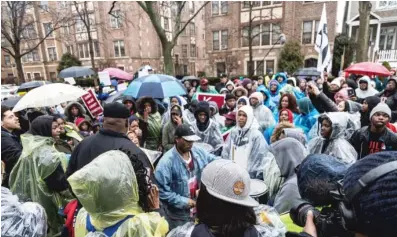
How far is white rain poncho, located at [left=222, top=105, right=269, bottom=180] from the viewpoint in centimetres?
363

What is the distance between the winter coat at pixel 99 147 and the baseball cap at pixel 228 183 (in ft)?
3.43

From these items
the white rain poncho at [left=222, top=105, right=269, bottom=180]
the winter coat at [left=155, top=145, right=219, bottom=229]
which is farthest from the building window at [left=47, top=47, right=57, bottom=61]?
the winter coat at [left=155, top=145, right=219, bottom=229]

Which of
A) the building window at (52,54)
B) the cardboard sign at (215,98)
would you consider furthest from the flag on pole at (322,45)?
the building window at (52,54)

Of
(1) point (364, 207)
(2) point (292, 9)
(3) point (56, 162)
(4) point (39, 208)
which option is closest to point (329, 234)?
(1) point (364, 207)

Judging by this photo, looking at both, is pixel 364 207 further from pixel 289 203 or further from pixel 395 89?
pixel 395 89

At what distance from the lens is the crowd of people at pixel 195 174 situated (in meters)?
1.11

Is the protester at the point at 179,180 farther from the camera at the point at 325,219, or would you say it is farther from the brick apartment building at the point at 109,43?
the brick apartment building at the point at 109,43

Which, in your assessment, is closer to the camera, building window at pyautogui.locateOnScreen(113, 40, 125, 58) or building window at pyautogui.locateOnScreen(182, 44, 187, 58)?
building window at pyautogui.locateOnScreen(113, 40, 125, 58)

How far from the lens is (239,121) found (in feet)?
13.1

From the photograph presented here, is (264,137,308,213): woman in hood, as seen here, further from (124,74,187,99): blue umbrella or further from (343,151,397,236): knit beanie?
(124,74,187,99): blue umbrella

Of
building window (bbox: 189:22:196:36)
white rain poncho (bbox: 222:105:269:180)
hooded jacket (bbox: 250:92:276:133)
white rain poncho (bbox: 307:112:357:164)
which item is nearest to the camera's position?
white rain poncho (bbox: 307:112:357:164)

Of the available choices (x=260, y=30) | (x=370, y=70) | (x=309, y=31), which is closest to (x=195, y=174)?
(x=370, y=70)

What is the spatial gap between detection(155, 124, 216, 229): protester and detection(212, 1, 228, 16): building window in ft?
84.6

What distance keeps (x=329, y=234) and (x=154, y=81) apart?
497 cm
